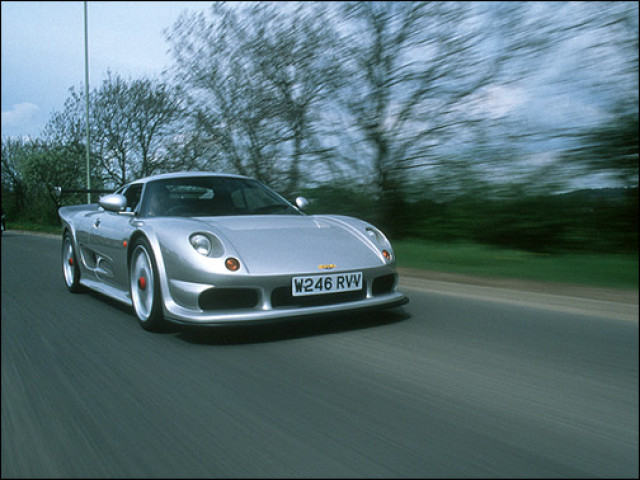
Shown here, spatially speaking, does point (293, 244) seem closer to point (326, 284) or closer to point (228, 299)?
point (326, 284)

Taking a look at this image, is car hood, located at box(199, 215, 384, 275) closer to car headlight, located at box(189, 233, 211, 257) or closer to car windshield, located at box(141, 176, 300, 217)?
car headlight, located at box(189, 233, 211, 257)

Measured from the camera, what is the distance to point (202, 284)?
4016 mm

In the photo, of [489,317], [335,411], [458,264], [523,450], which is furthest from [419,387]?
[458,264]

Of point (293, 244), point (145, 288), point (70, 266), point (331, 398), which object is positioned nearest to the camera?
point (331, 398)

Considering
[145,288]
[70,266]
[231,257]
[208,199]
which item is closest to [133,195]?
[208,199]

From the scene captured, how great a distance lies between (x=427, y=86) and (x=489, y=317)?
5993 mm

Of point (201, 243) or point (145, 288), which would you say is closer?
point (201, 243)

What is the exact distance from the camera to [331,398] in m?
2.93

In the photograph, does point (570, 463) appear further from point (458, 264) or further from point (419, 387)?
point (458, 264)

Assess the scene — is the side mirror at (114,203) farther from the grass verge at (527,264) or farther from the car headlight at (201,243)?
the grass verge at (527,264)

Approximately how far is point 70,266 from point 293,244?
3.49 meters

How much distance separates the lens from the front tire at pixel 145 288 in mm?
4402

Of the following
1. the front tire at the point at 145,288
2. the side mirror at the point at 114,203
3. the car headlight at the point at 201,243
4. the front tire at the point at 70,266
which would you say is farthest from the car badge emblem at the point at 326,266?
the front tire at the point at 70,266

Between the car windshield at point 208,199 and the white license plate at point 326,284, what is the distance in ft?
4.20
